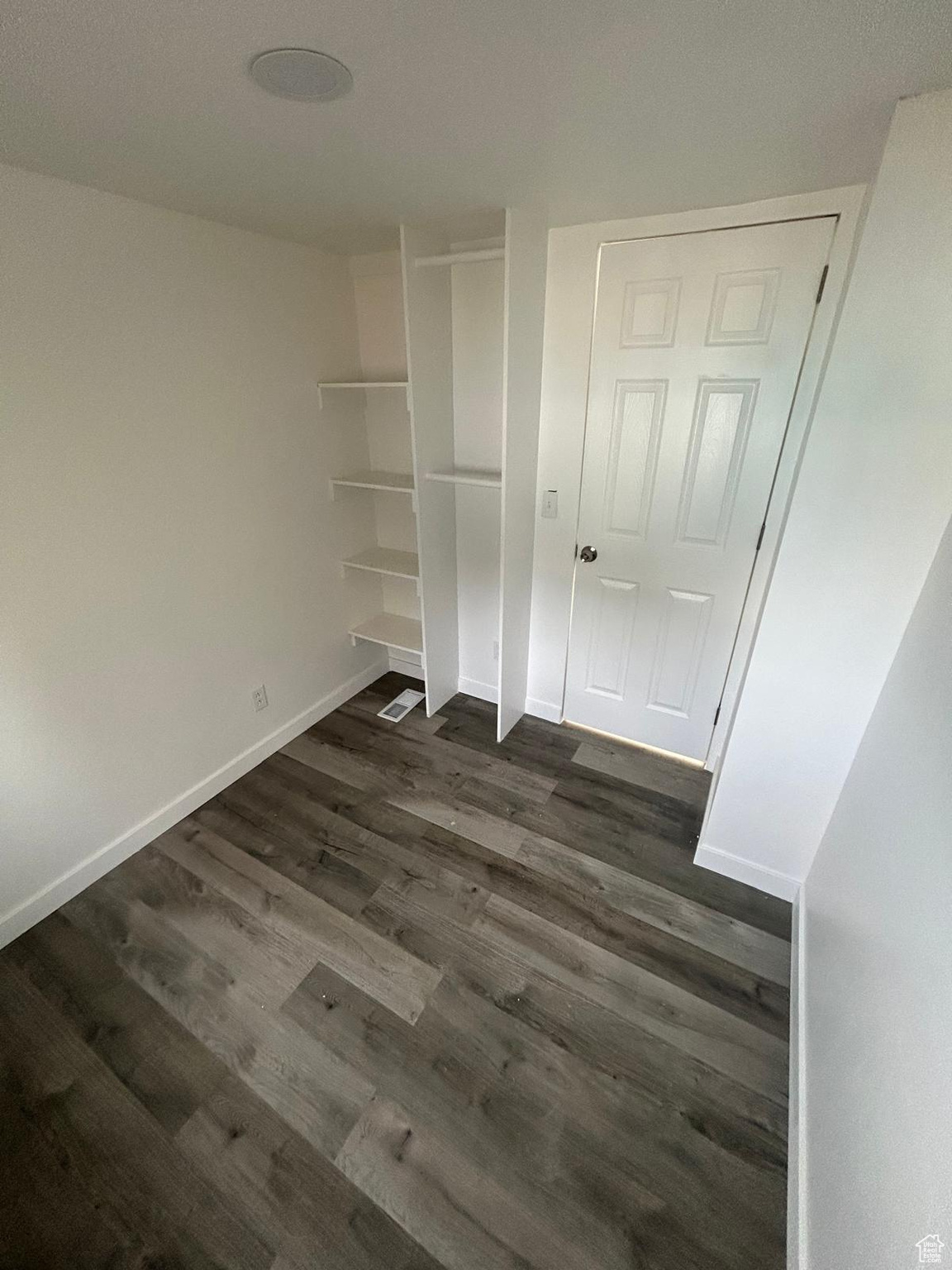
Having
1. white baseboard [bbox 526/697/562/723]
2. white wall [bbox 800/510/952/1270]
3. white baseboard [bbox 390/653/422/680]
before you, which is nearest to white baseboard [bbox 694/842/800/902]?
white wall [bbox 800/510/952/1270]

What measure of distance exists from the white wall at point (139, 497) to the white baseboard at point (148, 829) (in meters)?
0.01

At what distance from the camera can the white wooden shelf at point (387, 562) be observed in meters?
2.57

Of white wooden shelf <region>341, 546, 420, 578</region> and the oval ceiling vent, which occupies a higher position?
the oval ceiling vent

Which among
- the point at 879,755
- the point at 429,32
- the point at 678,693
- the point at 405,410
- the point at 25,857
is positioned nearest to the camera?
the point at 429,32

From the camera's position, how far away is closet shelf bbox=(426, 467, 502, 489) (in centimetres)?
217

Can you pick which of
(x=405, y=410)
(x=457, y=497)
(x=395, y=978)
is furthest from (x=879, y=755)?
(x=405, y=410)

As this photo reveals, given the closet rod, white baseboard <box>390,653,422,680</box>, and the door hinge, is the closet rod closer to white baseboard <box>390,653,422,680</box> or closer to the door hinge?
the door hinge

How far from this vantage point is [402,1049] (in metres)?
1.43

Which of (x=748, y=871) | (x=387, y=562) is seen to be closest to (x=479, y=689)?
(x=387, y=562)

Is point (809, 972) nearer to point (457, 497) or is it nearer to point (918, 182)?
point (918, 182)

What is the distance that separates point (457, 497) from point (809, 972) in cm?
225

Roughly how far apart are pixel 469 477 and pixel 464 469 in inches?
10.3

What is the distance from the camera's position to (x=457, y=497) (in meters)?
2.60

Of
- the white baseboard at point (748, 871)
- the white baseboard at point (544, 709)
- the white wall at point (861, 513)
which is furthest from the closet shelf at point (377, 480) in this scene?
the white baseboard at point (748, 871)
